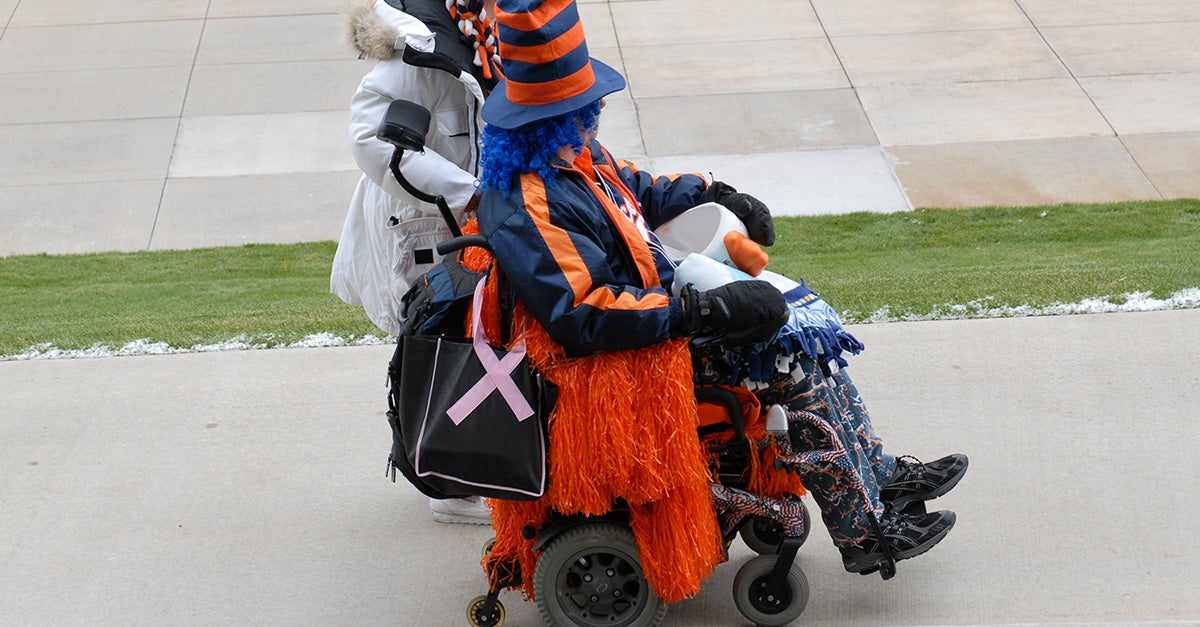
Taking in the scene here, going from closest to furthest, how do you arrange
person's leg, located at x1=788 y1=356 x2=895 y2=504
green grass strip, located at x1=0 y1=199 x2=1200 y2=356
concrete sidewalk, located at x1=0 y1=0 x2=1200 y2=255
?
person's leg, located at x1=788 y1=356 x2=895 y2=504
green grass strip, located at x1=0 y1=199 x2=1200 y2=356
concrete sidewalk, located at x1=0 y1=0 x2=1200 y2=255

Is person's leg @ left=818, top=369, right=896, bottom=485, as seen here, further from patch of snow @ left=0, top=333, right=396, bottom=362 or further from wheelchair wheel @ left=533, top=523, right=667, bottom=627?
patch of snow @ left=0, top=333, right=396, bottom=362

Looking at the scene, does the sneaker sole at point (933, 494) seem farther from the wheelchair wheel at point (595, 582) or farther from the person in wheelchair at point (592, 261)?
the wheelchair wheel at point (595, 582)

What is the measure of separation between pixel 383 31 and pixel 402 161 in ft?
1.19

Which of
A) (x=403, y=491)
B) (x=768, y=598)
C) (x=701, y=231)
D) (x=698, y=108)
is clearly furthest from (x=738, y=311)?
(x=698, y=108)

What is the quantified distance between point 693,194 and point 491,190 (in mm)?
688

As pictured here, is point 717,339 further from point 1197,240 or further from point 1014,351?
point 1197,240

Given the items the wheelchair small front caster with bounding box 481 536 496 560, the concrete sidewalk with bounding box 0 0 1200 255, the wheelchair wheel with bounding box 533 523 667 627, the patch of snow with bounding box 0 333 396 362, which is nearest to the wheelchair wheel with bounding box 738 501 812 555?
the wheelchair wheel with bounding box 533 523 667 627

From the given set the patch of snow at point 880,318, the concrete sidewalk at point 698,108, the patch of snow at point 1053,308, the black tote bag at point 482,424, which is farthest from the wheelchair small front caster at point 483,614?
the concrete sidewalk at point 698,108

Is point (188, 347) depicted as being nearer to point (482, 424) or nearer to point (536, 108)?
point (482, 424)

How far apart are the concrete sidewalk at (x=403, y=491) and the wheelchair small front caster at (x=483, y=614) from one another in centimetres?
12

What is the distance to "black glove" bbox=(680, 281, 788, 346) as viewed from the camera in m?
2.96

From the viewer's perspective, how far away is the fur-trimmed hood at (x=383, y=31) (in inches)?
136

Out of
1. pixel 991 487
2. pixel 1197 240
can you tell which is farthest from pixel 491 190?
pixel 1197 240

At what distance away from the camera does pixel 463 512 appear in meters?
4.00
